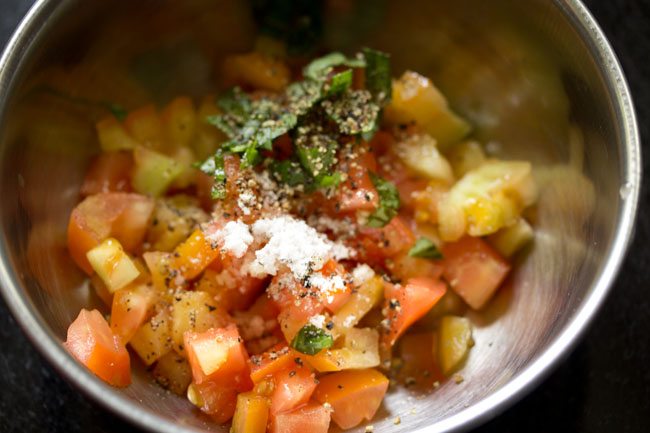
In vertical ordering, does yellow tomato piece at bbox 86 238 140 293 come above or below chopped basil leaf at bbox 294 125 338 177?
below

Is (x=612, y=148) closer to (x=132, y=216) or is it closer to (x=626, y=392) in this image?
(x=626, y=392)

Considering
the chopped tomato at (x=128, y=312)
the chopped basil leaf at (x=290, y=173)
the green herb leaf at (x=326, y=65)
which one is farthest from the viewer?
the green herb leaf at (x=326, y=65)

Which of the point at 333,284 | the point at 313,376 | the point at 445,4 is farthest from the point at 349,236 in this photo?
the point at 445,4

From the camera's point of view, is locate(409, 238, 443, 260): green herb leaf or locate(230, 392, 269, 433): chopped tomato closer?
locate(230, 392, 269, 433): chopped tomato

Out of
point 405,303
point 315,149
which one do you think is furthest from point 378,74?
point 405,303

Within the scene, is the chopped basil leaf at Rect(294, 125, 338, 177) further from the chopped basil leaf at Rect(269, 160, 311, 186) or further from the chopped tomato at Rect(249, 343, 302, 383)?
the chopped tomato at Rect(249, 343, 302, 383)

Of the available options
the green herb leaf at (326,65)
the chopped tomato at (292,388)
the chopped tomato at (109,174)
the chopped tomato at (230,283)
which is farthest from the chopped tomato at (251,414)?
the green herb leaf at (326,65)

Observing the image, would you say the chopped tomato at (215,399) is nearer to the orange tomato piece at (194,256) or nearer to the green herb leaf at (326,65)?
the orange tomato piece at (194,256)

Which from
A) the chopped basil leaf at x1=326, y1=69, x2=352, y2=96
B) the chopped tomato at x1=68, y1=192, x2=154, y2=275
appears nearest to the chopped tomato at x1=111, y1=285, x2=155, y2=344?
the chopped tomato at x1=68, y1=192, x2=154, y2=275
